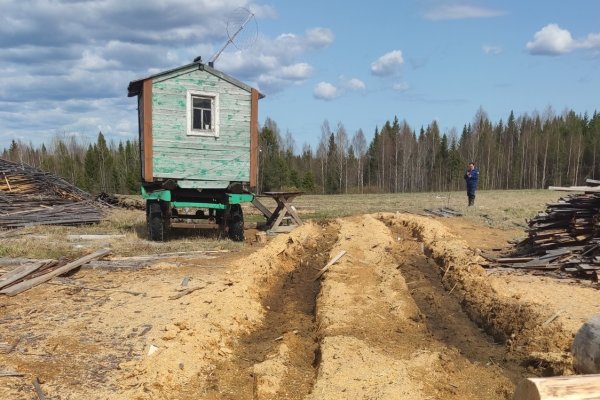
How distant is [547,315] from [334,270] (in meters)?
4.21

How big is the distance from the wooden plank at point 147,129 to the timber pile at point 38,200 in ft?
18.7

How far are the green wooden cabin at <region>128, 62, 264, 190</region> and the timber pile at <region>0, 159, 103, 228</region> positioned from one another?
17.8 ft

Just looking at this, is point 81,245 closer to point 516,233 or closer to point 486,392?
point 486,392

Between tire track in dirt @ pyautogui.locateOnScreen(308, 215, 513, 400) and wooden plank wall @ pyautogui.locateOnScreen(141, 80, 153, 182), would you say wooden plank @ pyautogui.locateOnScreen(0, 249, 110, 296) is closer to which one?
wooden plank wall @ pyautogui.locateOnScreen(141, 80, 153, 182)

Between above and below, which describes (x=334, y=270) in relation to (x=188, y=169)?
below

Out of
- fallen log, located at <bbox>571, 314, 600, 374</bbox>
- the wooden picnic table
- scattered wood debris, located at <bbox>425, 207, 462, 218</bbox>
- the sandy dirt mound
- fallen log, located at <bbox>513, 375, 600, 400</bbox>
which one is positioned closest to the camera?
fallen log, located at <bbox>513, 375, 600, 400</bbox>

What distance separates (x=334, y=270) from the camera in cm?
1066

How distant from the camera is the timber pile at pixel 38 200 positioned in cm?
1778

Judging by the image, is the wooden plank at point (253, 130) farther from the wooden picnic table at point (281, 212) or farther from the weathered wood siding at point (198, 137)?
the wooden picnic table at point (281, 212)

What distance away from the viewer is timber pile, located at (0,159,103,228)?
17781 mm

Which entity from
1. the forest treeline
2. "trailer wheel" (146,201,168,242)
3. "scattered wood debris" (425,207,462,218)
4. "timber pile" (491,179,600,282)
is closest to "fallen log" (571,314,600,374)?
"timber pile" (491,179,600,282)

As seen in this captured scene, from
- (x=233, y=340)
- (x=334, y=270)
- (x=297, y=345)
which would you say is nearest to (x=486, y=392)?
(x=297, y=345)

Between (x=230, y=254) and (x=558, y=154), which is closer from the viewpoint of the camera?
(x=230, y=254)

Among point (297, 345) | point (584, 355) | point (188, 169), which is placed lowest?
point (297, 345)
